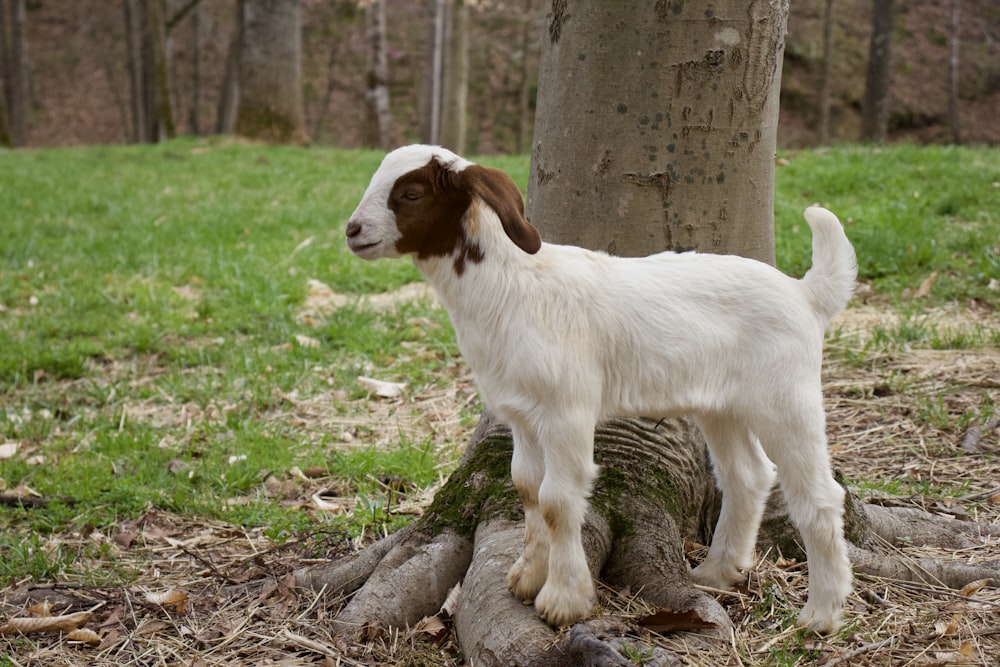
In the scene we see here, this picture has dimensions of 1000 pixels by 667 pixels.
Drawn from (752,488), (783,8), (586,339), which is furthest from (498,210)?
(783,8)

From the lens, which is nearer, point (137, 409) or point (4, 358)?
point (137, 409)

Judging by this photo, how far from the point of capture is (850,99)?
23.2 metres

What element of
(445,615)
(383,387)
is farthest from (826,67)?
(445,615)

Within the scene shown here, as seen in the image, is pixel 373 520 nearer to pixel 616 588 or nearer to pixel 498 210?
pixel 616 588

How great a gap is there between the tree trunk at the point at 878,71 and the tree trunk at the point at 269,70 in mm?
10286

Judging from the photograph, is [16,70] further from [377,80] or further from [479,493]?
[479,493]

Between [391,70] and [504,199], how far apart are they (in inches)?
1019

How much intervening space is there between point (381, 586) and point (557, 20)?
2065mm

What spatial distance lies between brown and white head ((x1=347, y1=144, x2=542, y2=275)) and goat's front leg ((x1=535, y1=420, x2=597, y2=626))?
0.54 m

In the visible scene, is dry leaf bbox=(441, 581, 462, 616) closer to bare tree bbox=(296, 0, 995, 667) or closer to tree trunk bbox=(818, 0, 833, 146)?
bare tree bbox=(296, 0, 995, 667)

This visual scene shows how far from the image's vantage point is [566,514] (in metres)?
2.52

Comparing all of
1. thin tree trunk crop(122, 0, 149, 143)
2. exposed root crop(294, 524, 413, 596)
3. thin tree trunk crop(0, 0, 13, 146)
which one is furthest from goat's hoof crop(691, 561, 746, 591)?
thin tree trunk crop(122, 0, 149, 143)

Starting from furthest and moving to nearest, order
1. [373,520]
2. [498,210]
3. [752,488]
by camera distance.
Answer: [373,520]
[752,488]
[498,210]

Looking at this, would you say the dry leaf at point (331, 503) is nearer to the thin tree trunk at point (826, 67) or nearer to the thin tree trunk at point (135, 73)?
the thin tree trunk at point (826, 67)
